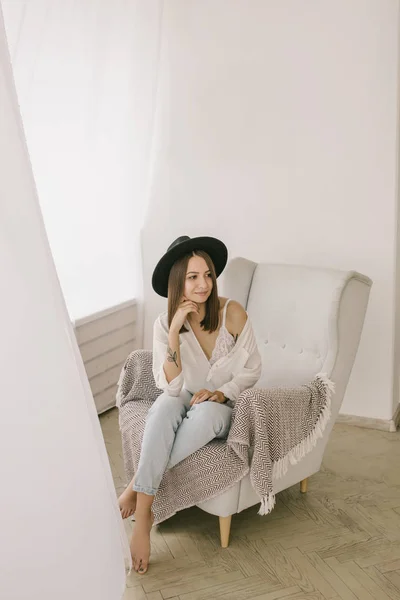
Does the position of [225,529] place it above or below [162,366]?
below

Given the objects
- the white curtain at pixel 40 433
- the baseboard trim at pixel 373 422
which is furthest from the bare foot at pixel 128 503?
the baseboard trim at pixel 373 422

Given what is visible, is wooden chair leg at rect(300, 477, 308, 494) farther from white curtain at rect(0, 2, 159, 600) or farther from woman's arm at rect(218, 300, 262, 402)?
white curtain at rect(0, 2, 159, 600)

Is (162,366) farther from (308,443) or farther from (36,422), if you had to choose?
(36,422)

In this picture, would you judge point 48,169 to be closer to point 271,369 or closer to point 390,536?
point 271,369

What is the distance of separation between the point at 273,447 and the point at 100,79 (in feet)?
6.48

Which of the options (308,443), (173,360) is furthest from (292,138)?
(308,443)

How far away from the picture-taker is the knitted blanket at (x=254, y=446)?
2.16 m

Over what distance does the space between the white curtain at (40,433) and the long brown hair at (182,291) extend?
934 mm

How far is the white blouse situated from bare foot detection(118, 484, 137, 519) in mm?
370

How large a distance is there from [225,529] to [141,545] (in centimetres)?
29

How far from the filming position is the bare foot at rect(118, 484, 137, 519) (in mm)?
2258

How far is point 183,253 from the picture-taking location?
2.46 meters

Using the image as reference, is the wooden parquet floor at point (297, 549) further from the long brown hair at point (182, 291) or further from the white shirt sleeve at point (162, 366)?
the long brown hair at point (182, 291)

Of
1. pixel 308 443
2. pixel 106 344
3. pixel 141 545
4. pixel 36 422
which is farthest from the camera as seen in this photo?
pixel 106 344
